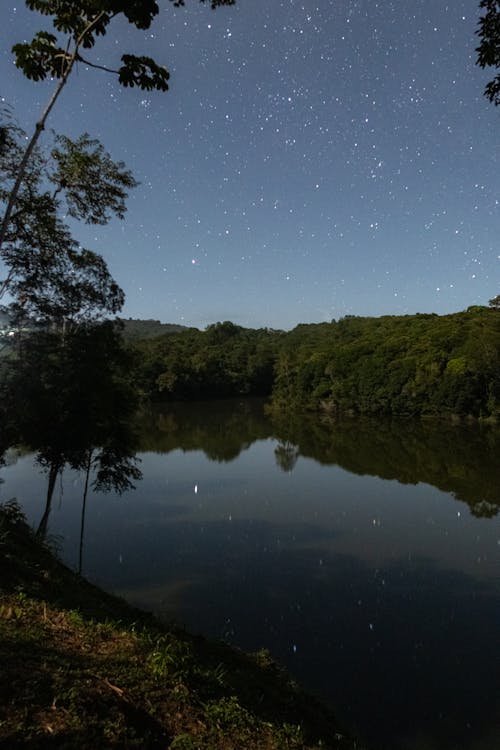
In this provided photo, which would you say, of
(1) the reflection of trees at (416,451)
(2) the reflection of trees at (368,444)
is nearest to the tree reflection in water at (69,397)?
(1) the reflection of trees at (416,451)

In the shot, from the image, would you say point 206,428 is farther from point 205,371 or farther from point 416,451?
point 205,371

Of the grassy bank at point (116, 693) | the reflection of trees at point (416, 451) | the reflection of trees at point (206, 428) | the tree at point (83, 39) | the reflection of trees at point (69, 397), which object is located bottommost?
the reflection of trees at point (206, 428)

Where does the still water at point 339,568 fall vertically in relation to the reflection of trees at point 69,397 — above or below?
below

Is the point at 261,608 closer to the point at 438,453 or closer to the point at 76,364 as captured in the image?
the point at 76,364

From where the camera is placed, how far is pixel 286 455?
48812 mm

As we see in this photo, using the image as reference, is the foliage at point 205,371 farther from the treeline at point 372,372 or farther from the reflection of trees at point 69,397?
the reflection of trees at point 69,397

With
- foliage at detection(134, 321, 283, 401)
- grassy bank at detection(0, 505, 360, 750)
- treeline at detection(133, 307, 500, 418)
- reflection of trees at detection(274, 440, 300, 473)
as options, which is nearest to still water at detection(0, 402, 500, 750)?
A: reflection of trees at detection(274, 440, 300, 473)

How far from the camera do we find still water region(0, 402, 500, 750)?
38.8 feet

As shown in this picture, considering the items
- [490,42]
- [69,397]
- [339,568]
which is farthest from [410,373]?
[490,42]

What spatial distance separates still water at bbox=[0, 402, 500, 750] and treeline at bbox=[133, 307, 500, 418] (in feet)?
105

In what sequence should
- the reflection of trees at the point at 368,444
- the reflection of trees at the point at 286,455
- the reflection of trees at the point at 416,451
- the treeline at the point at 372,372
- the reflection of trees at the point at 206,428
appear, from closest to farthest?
the reflection of trees at the point at 416,451
the reflection of trees at the point at 368,444
the reflection of trees at the point at 286,455
the reflection of trees at the point at 206,428
the treeline at the point at 372,372

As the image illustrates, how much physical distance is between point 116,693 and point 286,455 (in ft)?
144

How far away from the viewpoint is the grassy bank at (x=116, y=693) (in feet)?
15.4

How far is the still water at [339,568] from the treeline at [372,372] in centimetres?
3215
